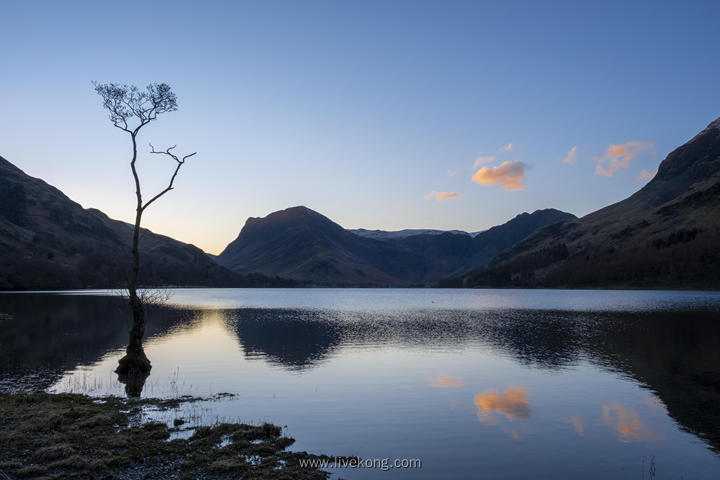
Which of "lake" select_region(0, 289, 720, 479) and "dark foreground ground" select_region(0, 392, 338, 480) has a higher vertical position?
"dark foreground ground" select_region(0, 392, 338, 480)

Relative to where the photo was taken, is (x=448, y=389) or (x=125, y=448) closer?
(x=125, y=448)

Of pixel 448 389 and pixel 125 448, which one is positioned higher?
pixel 125 448

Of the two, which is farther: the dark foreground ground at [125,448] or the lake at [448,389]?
the lake at [448,389]

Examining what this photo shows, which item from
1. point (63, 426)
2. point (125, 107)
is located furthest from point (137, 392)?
point (125, 107)

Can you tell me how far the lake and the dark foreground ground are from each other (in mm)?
2103

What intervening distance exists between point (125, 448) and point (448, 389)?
75.4ft

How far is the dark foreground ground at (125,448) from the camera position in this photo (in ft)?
56.6

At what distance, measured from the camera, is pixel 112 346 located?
2194 inches

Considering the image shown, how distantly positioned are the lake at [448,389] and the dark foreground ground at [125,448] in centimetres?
210

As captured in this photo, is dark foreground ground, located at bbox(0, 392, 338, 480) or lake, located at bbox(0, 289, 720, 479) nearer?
dark foreground ground, located at bbox(0, 392, 338, 480)

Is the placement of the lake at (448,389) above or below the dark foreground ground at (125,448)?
below

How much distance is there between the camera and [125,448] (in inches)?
771

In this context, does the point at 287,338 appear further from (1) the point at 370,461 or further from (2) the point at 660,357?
(1) the point at 370,461

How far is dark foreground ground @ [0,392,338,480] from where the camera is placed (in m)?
17.2
